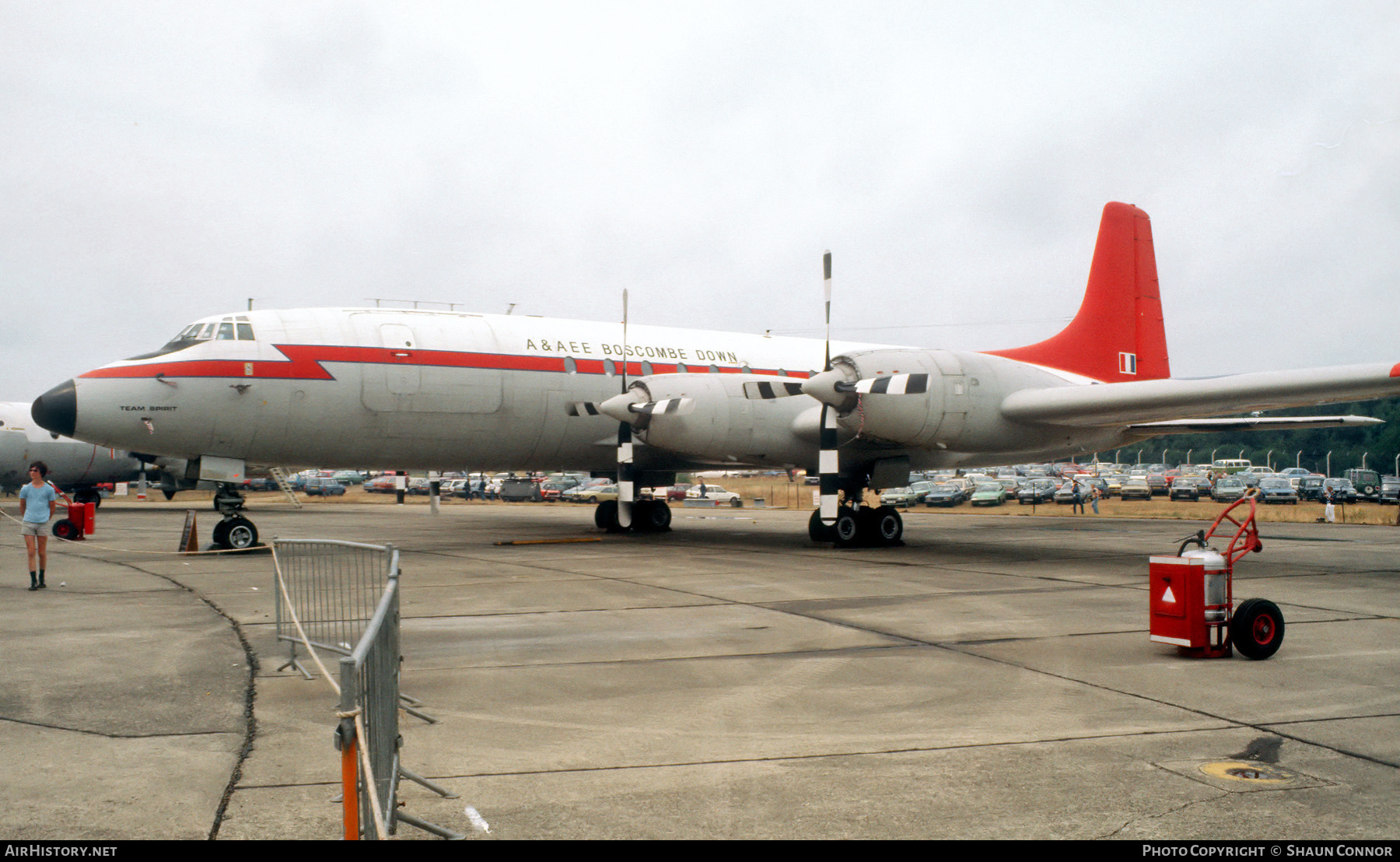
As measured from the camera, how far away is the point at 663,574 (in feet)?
45.9

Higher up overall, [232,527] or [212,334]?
[212,334]

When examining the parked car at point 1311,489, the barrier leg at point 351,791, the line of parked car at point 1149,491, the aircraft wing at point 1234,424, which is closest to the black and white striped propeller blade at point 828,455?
the aircraft wing at point 1234,424

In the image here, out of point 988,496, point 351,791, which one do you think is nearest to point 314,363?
point 351,791

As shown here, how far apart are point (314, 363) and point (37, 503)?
4.85 meters

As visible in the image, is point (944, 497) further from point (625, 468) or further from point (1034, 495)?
point (625, 468)

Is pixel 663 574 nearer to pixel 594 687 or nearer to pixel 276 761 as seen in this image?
pixel 594 687

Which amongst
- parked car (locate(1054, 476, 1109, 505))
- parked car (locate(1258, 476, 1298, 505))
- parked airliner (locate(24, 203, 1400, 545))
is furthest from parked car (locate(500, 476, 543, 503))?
parked car (locate(1258, 476, 1298, 505))

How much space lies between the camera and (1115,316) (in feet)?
73.8

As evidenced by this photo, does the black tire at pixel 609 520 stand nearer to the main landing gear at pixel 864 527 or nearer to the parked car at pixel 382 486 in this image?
the main landing gear at pixel 864 527

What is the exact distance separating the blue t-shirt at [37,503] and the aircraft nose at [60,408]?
8.01 feet

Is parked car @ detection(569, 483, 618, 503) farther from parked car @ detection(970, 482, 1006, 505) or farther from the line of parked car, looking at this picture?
parked car @ detection(970, 482, 1006, 505)

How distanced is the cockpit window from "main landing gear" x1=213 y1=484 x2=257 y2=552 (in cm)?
248

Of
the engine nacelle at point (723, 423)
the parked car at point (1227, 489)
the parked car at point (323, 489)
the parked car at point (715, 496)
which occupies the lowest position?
the parked car at point (323, 489)

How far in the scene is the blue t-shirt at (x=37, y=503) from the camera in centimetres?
1288
